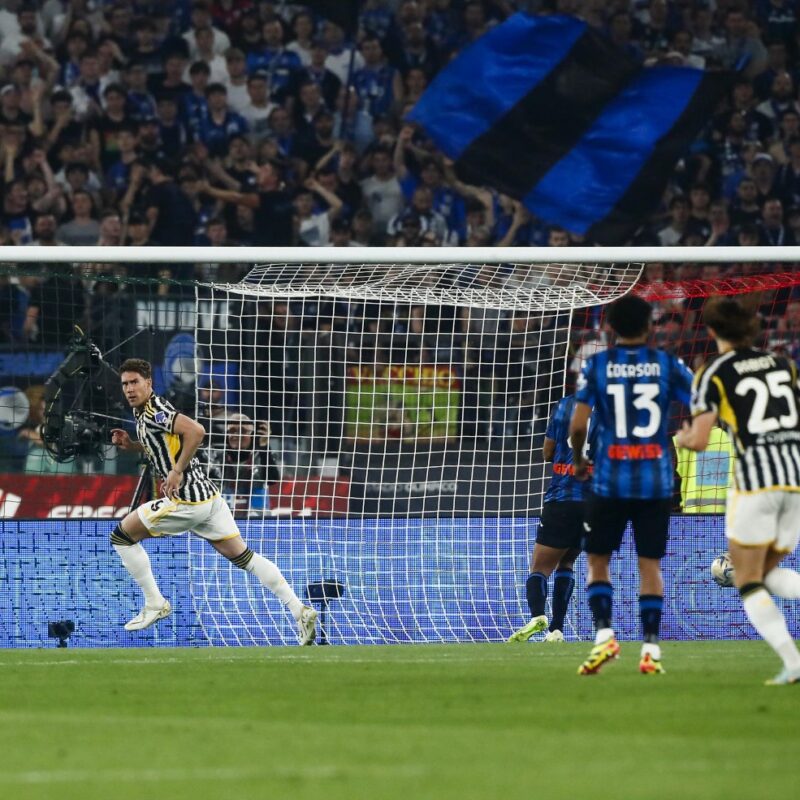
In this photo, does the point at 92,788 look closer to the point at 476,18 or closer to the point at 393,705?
the point at 393,705

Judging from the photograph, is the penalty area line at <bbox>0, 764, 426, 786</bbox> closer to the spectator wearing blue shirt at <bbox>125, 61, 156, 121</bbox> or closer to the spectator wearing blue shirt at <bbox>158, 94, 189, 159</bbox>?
the spectator wearing blue shirt at <bbox>158, 94, 189, 159</bbox>

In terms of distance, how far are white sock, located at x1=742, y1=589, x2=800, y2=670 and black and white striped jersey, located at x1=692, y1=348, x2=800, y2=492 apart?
1.79ft

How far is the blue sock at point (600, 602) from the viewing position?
905cm

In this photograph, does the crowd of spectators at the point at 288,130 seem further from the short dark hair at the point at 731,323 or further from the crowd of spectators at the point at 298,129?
the short dark hair at the point at 731,323

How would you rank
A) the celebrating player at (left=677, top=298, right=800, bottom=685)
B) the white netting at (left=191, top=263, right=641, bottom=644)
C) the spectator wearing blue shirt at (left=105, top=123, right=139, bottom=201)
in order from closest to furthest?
1. the celebrating player at (left=677, top=298, right=800, bottom=685)
2. the white netting at (left=191, top=263, right=641, bottom=644)
3. the spectator wearing blue shirt at (left=105, top=123, right=139, bottom=201)

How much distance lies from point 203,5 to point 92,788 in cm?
1631

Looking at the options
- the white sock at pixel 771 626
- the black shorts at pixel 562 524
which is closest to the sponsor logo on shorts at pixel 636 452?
the white sock at pixel 771 626

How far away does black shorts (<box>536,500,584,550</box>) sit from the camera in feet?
39.6

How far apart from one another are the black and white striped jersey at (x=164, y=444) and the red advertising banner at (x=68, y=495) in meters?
1.49

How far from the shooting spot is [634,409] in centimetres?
903

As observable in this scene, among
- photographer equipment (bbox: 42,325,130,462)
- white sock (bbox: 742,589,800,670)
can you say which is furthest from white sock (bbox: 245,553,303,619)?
white sock (bbox: 742,589,800,670)

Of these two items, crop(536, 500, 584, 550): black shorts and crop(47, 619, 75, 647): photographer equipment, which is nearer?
crop(536, 500, 584, 550): black shorts

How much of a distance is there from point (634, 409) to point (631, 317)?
52 cm

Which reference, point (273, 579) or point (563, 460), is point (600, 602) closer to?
point (563, 460)
